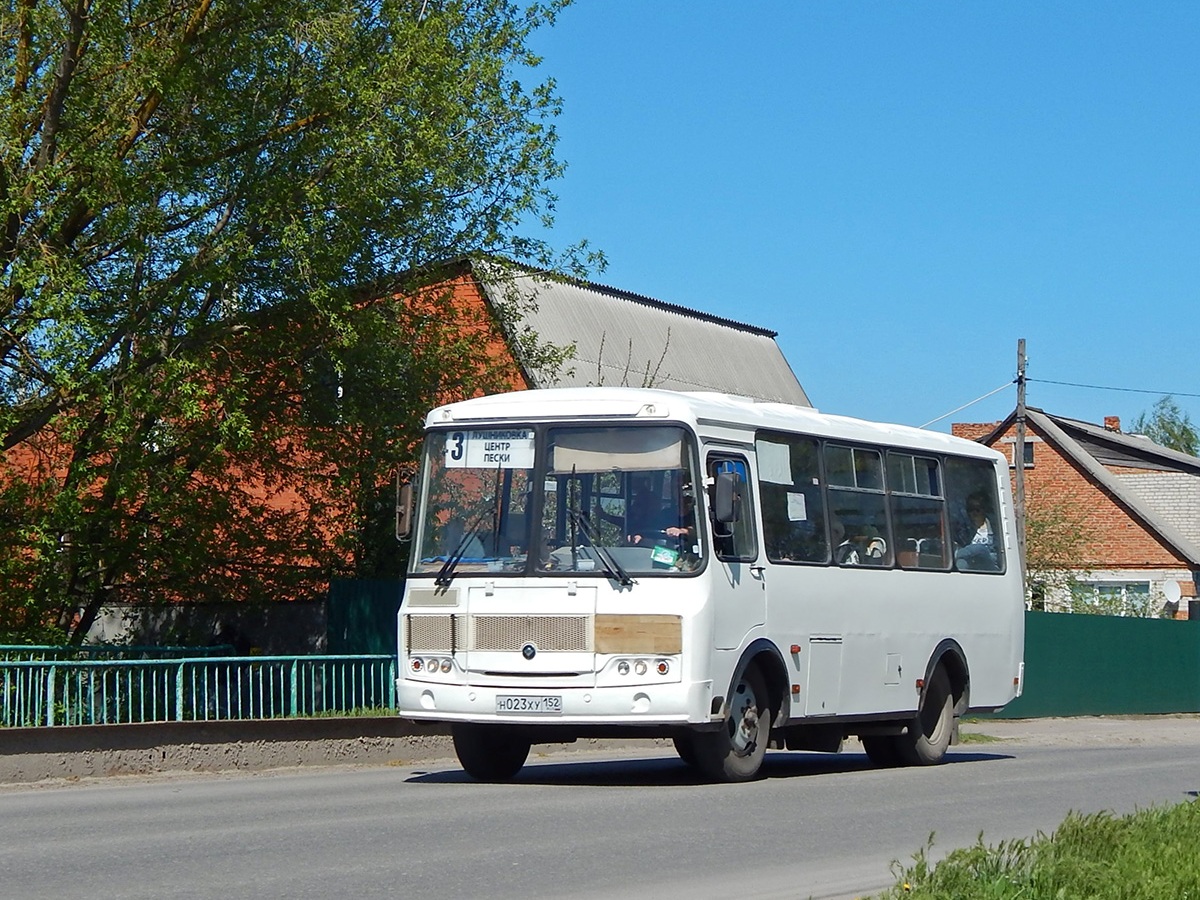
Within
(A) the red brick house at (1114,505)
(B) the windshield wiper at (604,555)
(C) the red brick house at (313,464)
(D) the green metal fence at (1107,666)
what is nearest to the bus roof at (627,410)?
(B) the windshield wiper at (604,555)

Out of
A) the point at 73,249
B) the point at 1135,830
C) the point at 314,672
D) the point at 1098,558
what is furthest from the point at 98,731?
the point at 1098,558

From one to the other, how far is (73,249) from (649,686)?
9700 millimetres

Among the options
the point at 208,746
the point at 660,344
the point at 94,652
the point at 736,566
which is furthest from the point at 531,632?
the point at 660,344

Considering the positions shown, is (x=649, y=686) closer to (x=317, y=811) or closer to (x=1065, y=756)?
(x=317, y=811)

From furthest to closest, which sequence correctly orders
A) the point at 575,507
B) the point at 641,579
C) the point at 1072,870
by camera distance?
the point at 575,507
the point at 641,579
the point at 1072,870

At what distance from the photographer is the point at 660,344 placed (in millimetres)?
47500

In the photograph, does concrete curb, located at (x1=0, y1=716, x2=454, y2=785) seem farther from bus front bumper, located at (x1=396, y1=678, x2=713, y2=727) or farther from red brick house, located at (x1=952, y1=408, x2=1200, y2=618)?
red brick house, located at (x1=952, y1=408, x2=1200, y2=618)

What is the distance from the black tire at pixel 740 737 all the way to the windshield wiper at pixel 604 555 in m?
1.28

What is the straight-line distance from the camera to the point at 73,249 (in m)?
20.2

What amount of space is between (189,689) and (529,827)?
7497 mm

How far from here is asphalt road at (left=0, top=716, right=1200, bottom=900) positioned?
852 cm

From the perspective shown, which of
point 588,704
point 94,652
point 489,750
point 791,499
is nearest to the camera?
point 588,704

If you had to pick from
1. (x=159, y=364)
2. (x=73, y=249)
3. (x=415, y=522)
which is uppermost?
(x=73, y=249)

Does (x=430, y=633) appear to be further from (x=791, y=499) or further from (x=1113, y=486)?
(x=1113, y=486)
